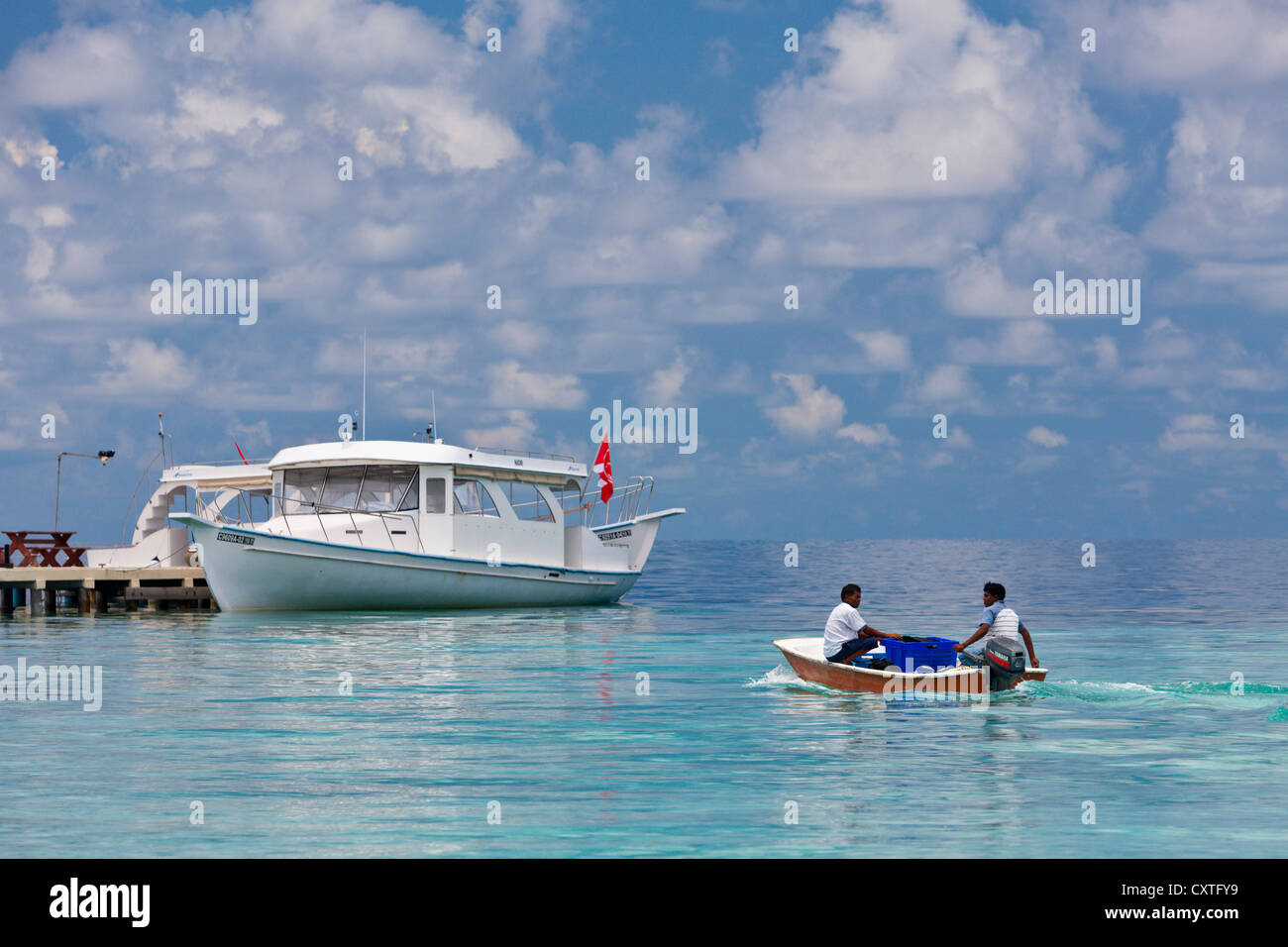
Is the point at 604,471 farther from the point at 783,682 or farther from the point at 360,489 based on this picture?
the point at 783,682

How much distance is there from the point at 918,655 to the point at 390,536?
18.5 metres

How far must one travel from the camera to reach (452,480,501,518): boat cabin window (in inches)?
1410

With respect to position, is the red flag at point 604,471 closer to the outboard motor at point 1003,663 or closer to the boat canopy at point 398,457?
the boat canopy at point 398,457

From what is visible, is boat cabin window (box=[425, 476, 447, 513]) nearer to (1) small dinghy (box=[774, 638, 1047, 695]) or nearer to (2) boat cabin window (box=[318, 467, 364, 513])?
(2) boat cabin window (box=[318, 467, 364, 513])

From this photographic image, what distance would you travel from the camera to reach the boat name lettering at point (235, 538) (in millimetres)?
32719

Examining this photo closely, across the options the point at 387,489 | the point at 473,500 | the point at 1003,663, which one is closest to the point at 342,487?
the point at 387,489

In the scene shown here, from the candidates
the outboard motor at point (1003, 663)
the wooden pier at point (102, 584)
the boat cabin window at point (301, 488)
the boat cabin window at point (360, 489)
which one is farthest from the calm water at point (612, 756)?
the wooden pier at point (102, 584)

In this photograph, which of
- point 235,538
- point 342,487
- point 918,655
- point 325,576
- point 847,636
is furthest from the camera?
point 342,487

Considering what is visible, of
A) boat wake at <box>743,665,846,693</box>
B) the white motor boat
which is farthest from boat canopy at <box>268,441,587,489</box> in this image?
boat wake at <box>743,665,846,693</box>

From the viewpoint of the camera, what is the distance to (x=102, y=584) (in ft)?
132

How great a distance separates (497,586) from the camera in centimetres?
3634

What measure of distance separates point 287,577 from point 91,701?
1392 cm
